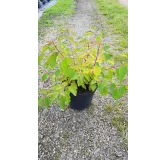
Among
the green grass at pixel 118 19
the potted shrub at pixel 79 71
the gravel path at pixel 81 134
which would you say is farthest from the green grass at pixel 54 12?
the potted shrub at pixel 79 71

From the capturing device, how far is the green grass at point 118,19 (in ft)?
11.0

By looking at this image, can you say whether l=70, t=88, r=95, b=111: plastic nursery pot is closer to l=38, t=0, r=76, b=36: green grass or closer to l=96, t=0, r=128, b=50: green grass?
l=96, t=0, r=128, b=50: green grass

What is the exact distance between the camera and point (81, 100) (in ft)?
5.24

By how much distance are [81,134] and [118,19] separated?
3375 millimetres

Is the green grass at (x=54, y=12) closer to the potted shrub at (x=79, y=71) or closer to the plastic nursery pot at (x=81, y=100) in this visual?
the plastic nursery pot at (x=81, y=100)

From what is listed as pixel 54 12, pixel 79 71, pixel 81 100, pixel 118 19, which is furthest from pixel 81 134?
pixel 54 12

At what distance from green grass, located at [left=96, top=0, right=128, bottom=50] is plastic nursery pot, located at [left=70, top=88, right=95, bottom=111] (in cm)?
163

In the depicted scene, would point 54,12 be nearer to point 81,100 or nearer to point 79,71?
point 81,100

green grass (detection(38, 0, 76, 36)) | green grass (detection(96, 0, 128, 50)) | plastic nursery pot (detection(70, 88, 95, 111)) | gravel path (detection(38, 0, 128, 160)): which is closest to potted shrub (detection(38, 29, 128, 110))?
plastic nursery pot (detection(70, 88, 95, 111))

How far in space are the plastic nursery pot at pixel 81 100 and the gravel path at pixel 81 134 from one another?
55 millimetres

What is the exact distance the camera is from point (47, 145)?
4.70 ft
